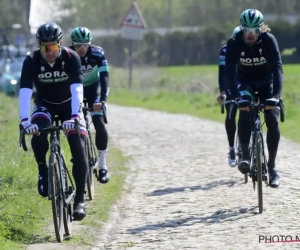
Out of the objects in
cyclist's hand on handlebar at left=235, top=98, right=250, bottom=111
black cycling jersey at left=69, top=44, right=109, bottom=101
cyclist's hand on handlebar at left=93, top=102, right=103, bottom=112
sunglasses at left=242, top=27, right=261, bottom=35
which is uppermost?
A: sunglasses at left=242, top=27, right=261, bottom=35

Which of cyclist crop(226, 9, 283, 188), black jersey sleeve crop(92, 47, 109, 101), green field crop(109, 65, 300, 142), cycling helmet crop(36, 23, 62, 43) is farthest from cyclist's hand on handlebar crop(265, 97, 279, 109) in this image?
green field crop(109, 65, 300, 142)

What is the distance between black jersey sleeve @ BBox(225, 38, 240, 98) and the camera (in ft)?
31.3

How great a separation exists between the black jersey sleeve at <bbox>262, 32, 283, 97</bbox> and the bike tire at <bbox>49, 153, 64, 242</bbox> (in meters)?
2.59

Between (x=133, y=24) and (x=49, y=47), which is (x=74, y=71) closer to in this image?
(x=49, y=47)

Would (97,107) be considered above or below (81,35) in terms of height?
below

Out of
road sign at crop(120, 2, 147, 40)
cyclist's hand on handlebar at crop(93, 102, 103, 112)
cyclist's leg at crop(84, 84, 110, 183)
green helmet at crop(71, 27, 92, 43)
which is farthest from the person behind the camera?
road sign at crop(120, 2, 147, 40)

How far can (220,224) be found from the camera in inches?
348

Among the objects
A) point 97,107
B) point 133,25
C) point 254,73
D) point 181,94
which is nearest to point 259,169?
point 254,73

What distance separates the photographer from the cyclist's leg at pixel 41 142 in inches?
343

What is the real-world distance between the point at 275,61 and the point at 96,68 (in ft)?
8.34

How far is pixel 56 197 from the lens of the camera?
8305mm

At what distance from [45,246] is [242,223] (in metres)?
2.00

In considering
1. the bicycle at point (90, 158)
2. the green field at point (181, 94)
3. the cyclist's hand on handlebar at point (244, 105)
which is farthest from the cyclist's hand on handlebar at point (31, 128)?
the green field at point (181, 94)

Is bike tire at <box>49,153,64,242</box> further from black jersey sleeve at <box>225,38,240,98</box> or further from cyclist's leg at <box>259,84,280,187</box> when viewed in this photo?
cyclist's leg at <box>259,84,280,187</box>
